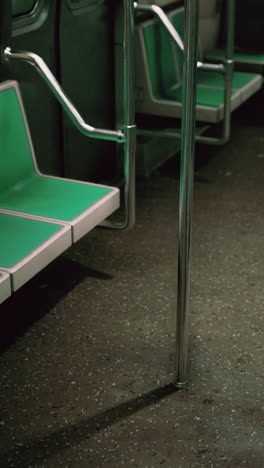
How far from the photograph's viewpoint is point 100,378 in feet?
8.11

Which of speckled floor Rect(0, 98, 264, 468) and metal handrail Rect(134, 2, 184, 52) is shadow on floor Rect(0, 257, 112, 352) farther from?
metal handrail Rect(134, 2, 184, 52)

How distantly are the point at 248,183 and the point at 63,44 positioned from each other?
4.45 ft

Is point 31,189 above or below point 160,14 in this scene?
below

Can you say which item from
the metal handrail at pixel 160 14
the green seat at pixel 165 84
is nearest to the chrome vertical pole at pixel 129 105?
the metal handrail at pixel 160 14

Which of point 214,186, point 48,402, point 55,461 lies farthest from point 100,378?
point 214,186

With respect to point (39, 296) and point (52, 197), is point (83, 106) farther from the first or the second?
point (39, 296)

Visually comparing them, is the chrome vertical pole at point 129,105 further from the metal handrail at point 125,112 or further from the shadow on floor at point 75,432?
the shadow on floor at point 75,432

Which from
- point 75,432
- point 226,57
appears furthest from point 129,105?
point 226,57

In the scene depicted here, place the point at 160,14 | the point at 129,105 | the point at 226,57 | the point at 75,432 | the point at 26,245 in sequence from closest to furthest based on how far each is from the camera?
the point at 75,432 → the point at 26,245 → the point at 129,105 → the point at 160,14 → the point at 226,57

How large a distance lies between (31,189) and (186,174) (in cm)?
100

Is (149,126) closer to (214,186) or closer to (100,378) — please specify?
(214,186)

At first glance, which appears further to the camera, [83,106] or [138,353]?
[83,106]

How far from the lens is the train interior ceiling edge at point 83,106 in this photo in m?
2.69

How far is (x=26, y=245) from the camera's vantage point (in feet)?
8.13
